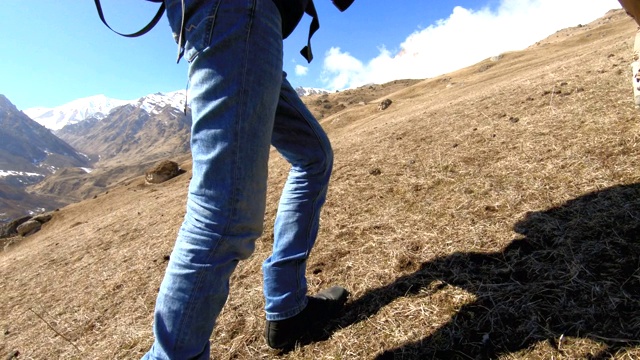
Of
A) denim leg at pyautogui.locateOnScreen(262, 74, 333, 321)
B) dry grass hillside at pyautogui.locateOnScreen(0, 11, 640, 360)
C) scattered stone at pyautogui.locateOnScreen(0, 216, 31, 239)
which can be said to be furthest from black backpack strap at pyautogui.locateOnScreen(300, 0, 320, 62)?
scattered stone at pyautogui.locateOnScreen(0, 216, 31, 239)

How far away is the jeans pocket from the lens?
135cm

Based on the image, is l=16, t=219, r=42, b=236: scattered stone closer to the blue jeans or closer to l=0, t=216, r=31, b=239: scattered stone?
l=0, t=216, r=31, b=239: scattered stone

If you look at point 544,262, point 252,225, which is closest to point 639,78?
point 544,262

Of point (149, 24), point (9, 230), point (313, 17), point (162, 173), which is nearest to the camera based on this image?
point (149, 24)

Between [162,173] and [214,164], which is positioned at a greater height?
[162,173]

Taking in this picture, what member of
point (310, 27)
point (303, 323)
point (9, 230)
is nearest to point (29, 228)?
point (9, 230)

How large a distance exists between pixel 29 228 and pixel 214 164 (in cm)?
2053

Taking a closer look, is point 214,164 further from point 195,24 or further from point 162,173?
point 162,173

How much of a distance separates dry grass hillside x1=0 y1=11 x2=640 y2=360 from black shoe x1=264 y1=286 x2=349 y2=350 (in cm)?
7

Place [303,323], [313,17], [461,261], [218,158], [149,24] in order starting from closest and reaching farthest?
[218,158], [149,24], [313,17], [303,323], [461,261]

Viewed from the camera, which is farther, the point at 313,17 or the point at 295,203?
the point at 295,203

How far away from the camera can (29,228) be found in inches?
→ 669

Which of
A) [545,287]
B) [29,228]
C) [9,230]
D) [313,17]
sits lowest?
[545,287]

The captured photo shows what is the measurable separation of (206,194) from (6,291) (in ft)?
24.8
